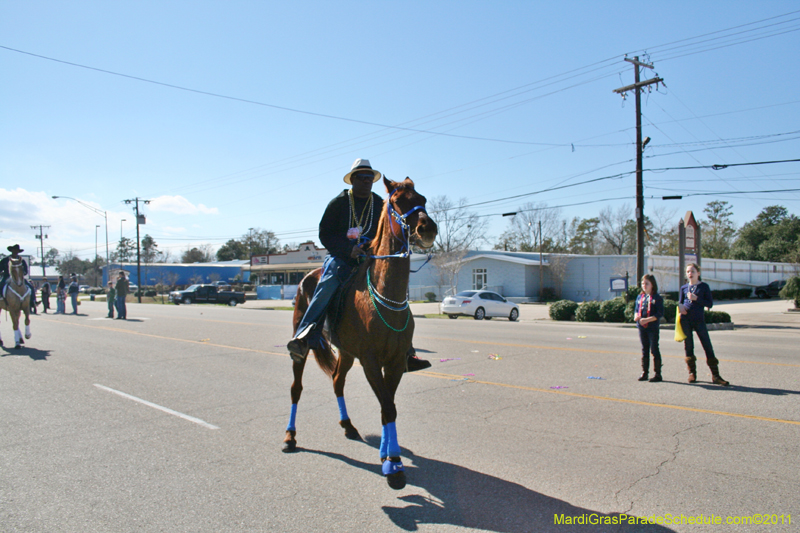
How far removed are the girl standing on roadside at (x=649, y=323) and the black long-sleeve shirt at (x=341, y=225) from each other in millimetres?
5621

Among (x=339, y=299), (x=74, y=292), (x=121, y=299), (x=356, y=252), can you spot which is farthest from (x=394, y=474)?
(x=74, y=292)

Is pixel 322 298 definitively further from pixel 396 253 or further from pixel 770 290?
pixel 770 290

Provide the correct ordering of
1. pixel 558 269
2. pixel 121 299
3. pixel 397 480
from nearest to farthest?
pixel 397 480 < pixel 121 299 < pixel 558 269

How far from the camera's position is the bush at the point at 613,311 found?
2459 centimetres

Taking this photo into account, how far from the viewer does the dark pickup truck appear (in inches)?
1763

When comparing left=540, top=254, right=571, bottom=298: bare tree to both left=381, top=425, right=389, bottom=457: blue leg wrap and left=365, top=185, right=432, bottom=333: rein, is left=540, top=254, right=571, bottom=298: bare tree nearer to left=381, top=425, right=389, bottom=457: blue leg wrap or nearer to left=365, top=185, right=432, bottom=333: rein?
left=365, top=185, right=432, bottom=333: rein

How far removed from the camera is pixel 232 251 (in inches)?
4934

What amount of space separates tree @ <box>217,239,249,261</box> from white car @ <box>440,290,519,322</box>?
334 feet

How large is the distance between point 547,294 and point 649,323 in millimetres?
39963

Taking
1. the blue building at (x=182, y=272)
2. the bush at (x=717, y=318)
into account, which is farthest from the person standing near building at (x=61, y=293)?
the blue building at (x=182, y=272)

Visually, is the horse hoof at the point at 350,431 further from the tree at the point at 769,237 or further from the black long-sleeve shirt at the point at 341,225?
the tree at the point at 769,237

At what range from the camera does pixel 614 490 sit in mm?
4168

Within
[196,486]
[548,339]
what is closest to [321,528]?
[196,486]

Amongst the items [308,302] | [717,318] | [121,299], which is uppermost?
[308,302]
